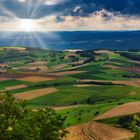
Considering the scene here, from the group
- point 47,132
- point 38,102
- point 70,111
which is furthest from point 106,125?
point 47,132

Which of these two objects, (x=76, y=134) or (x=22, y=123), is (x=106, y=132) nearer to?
(x=76, y=134)

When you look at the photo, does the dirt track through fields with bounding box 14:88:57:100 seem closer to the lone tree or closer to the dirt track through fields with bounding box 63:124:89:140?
the dirt track through fields with bounding box 63:124:89:140

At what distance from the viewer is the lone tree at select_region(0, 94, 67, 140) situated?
4800 cm

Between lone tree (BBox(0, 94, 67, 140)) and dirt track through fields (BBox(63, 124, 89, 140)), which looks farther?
dirt track through fields (BBox(63, 124, 89, 140))

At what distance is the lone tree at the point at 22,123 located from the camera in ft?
157

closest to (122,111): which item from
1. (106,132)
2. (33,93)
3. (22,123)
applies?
(106,132)

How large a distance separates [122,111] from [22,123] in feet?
258

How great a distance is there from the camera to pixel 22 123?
1918 inches

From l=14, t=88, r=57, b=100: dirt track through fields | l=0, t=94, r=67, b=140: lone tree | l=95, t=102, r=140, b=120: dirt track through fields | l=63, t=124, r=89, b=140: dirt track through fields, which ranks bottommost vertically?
l=14, t=88, r=57, b=100: dirt track through fields

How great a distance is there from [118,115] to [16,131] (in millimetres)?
75918

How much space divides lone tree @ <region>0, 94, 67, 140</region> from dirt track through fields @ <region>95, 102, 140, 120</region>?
6791 centimetres

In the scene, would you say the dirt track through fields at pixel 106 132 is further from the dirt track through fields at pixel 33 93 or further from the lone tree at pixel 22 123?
the dirt track through fields at pixel 33 93

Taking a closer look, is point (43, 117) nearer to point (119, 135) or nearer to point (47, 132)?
point (47, 132)

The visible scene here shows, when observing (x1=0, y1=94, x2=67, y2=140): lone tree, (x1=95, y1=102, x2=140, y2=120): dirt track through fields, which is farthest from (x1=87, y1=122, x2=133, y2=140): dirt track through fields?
(x1=0, y1=94, x2=67, y2=140): lone tree
